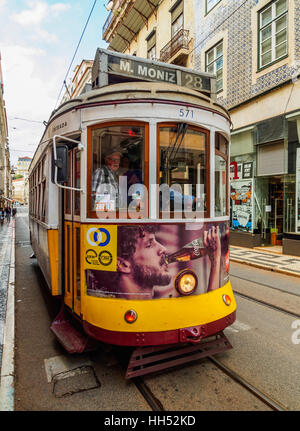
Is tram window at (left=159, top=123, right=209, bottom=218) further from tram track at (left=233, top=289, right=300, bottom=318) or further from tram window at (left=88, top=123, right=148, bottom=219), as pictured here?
tram track at (left=233, top=289, right=300, bottom=318)

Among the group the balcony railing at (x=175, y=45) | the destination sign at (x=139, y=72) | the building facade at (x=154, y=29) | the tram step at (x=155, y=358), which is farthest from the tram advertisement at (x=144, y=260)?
the balcony railing at (x=175, y=45)

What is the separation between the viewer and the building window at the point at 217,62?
1437cm

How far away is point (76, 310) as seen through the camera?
3807mm

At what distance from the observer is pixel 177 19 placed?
17.6m

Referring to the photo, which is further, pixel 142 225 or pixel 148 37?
pixel 148 37

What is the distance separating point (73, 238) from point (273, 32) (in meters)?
12.0

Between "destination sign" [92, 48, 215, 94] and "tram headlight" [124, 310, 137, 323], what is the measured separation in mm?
2844

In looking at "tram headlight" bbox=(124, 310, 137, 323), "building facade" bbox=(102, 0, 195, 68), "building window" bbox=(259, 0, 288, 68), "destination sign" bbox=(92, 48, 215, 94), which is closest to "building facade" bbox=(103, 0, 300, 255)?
"building window" bbox=(259, 0, 288, 68)

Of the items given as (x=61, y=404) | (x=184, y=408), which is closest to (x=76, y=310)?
(x=61, y=404)

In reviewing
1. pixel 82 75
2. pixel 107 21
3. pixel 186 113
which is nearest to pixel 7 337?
pixel 186 113

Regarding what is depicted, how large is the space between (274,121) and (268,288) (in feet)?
24.3

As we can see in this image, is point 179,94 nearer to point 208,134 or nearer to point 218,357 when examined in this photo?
point 208,134

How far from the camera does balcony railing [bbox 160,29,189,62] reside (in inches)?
653

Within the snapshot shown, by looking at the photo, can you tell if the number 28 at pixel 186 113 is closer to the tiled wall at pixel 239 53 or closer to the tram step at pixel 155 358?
the tram step at pixel 155 358
